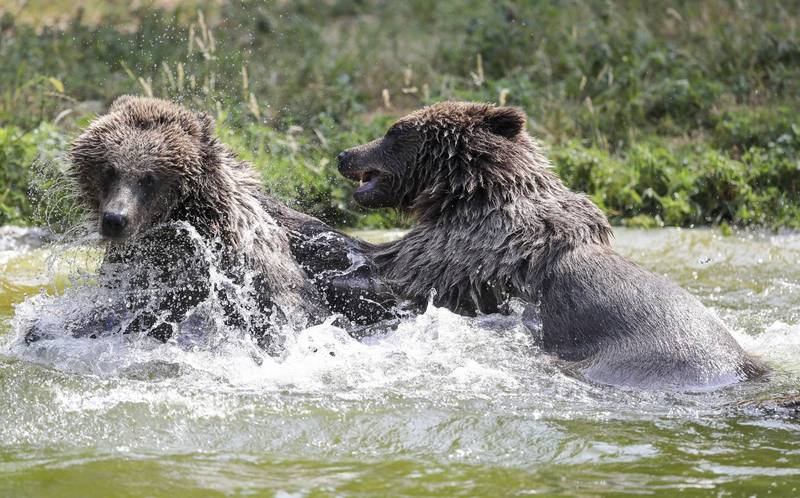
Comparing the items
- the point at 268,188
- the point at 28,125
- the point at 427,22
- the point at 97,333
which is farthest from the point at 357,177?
the point at 427,22

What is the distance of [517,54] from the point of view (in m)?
13.7

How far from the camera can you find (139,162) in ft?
21.3

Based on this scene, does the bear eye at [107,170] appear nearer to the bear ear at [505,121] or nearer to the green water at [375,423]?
the green water at [375,423]

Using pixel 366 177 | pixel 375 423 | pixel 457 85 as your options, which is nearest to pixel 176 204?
pixel 366 177

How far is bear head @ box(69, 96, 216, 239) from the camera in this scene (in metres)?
6.46

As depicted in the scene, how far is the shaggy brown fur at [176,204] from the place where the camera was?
21.5 feet

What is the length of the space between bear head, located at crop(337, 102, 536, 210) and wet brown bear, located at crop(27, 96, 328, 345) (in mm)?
1152

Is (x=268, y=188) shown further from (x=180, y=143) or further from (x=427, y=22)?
(x=427, y=22)

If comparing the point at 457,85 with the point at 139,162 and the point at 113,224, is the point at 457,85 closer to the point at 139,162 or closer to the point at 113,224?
the point at 139,162

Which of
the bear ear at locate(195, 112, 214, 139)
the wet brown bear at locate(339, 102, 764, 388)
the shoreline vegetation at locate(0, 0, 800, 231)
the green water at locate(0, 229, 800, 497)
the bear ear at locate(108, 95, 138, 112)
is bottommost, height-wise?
the green water at locate(0, 229, 800, 497)

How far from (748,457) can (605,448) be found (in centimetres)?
65

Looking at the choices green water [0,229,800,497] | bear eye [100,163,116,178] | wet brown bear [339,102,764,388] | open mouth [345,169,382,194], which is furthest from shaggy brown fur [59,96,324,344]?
open mouth [345,169,382,194]

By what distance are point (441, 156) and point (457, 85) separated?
18.5 feet

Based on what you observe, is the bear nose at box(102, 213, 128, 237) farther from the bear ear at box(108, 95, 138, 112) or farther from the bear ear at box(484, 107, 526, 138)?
the bear ear at box(484, 107, 526, 138)
